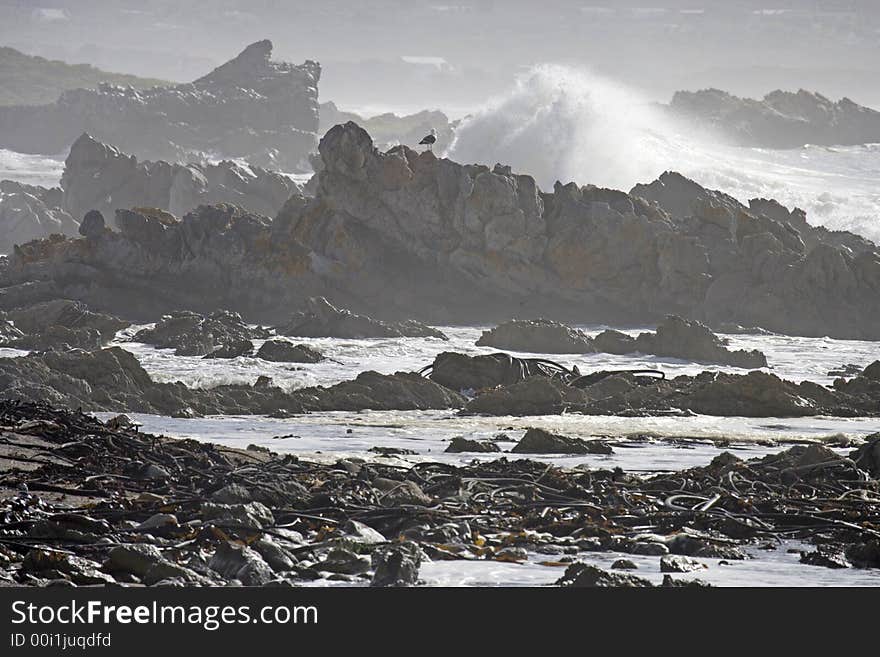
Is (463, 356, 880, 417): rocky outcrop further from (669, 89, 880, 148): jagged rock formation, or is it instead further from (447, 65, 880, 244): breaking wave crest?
(669, 89, 880, 148): jagged rock formation

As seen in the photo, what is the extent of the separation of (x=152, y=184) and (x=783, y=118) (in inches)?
2301

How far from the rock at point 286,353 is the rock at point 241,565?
1752 cm

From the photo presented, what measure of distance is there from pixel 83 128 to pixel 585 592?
9064 cm

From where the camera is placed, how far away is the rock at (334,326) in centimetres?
2975

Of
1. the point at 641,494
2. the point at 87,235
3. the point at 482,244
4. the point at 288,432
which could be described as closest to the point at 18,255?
the point at 87,235

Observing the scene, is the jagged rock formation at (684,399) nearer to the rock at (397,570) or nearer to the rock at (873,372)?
the rock at (873,372)

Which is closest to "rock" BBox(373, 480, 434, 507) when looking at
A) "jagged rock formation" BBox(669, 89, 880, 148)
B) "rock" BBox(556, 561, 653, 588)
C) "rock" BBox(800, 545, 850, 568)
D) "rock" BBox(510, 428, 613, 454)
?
"rock" BBox(556, 561, 653, 588)

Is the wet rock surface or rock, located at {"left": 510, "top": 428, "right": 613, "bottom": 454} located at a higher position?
the wet rock surface

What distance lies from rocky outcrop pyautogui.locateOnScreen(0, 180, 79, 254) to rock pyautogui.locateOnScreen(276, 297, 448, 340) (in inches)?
1189

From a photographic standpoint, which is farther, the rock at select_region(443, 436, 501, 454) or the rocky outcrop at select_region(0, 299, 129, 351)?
the rocky outcrop at select_region(0, 299, 129, 351)

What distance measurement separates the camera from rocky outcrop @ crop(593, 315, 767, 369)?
2736 centimetres

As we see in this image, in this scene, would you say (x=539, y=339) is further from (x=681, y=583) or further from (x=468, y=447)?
(x=681, y=583)

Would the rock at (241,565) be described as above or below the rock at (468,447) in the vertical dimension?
above

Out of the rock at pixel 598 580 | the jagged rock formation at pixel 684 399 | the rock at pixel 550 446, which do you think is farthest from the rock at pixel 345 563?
the jagged rock formation at pixel 684 399
